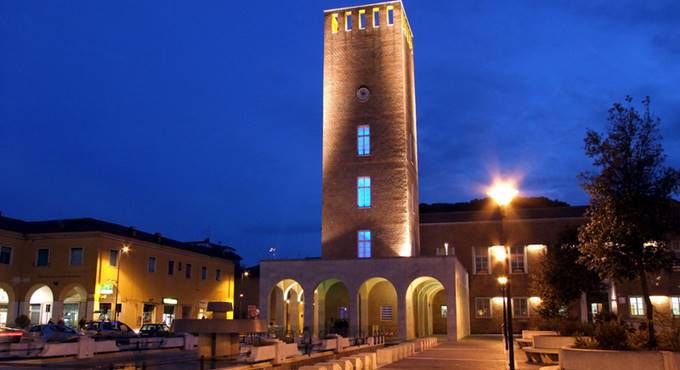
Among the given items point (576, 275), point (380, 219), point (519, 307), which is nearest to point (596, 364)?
point (576, 275)

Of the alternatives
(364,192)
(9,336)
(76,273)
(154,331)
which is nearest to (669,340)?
(9,336)

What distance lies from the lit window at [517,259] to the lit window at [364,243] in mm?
14252

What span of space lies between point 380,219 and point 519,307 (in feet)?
49.1

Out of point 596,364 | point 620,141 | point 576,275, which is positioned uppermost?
point 620,141

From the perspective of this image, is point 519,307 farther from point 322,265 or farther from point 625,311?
point 322,265

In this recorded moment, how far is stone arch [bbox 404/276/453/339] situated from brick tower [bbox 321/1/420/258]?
2.73 meters

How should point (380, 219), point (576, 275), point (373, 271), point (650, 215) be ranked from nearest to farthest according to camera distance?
point (650, 215)
point (576, 275)
point (373, 271)
point (380, 219)

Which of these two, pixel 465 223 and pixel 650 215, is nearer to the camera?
pixel 650 215

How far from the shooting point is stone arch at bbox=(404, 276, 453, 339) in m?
36.0

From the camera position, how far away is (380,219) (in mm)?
39156

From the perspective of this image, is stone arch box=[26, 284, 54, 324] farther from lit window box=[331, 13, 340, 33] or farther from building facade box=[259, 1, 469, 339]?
lit window box=[331, 13, 340, 33]

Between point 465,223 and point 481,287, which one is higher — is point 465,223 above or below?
above

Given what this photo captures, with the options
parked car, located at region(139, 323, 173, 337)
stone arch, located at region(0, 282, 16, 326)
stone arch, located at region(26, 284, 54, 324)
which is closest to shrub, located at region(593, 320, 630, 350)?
parked car, located at region(139, 323, 173, 337)

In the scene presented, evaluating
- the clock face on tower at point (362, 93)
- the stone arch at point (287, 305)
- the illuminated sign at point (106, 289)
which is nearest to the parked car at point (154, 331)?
the stone arch at point (287, 305)
